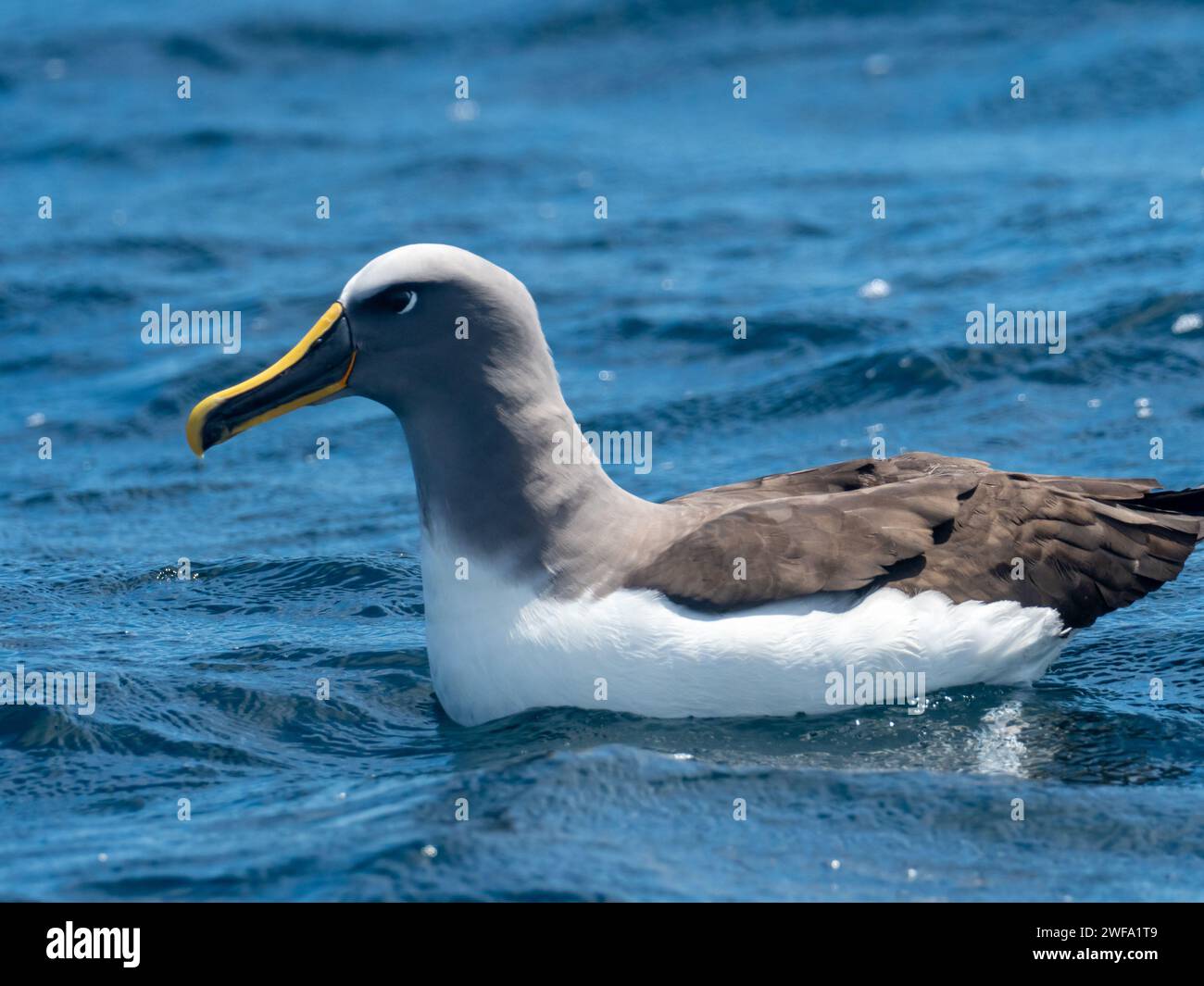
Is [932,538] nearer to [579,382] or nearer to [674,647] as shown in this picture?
[674,647]

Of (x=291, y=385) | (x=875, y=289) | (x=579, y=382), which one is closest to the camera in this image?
(x=291, y=385)

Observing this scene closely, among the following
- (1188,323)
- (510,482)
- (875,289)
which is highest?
(875,289)

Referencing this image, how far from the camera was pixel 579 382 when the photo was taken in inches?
644

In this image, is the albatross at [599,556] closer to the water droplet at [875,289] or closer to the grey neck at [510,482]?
the grey neck at [510,482]

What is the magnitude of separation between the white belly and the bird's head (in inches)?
35.5

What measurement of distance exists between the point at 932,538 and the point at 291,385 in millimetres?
3172

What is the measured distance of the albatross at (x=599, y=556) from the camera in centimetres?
824

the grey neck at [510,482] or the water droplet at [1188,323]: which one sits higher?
the water droplet at [1188,323]

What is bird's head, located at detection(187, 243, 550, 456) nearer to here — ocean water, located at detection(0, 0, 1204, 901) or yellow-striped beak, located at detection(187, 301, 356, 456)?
yellow-striped beak, located at detection(187, 301, 356, 456)

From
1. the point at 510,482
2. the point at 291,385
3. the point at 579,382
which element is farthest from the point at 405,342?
the point at 579,382

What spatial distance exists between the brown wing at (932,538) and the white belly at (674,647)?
114mm

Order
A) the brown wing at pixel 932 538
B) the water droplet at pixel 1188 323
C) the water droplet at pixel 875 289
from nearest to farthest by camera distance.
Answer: the brown wing at pixel 932 538 < the water droplet at pixel 1188 323 < the water droplet at pixel 875 289

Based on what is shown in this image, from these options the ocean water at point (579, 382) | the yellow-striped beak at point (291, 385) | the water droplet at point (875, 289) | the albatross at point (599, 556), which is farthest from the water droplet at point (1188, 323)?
the yellow-striped beak at point (291, 385)

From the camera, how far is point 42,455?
50.6 ft
